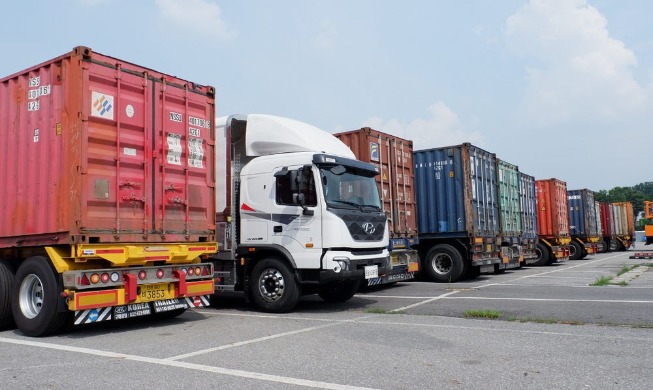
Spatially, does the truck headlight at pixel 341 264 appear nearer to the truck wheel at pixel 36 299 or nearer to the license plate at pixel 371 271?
the license plate at pixel 371 271

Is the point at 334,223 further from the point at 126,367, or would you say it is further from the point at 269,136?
the point at 126,367

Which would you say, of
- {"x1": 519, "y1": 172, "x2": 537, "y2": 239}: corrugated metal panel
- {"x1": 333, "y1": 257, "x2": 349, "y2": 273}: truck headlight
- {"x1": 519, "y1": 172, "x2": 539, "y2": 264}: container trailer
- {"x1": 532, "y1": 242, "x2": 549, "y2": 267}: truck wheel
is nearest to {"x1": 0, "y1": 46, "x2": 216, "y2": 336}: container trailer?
{"x1": 333, "y1": 257, "x2": 349, "y2": 273}: truck headlight

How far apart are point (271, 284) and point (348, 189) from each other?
2108 mm

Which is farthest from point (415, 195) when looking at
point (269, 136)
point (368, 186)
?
point (269, 136)

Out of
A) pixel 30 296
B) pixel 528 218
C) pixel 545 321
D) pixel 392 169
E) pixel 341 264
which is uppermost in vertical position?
pixel 392 169

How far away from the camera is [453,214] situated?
14828 mm

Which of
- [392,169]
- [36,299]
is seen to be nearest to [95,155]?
[36,299]

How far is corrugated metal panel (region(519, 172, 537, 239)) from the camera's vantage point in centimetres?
1930

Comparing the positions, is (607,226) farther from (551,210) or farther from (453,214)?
(453,214)

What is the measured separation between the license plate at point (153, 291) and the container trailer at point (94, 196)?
0.05ft

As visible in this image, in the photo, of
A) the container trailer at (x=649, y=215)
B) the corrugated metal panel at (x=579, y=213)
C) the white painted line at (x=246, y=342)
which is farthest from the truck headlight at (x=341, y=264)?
the container trailer at (x=649, y=215)

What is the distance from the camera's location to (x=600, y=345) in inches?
239

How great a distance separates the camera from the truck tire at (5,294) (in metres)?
7.45

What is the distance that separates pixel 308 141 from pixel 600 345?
551cm
